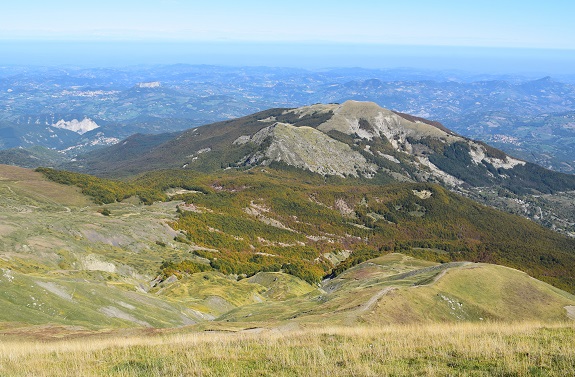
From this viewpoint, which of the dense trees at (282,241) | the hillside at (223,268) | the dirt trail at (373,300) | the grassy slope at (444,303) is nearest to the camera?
the dirt trail at (373,300)

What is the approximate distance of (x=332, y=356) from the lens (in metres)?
17.9

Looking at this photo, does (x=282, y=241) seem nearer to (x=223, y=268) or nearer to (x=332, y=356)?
(x=223, y=268)

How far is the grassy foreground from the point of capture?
51.0ft

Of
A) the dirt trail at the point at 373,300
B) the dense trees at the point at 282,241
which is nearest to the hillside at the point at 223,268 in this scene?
the dirt trail at the point at 373,300

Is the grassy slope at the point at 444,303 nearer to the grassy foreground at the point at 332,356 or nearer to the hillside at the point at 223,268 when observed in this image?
the hillside at the point at 223,268

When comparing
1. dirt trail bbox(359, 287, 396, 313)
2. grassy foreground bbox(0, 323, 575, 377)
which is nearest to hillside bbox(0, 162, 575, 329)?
dirt trail bbox(359, 287, 396, 313)

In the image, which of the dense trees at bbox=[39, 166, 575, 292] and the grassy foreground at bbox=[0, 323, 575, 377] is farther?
the dense trees at bbox=[39, 166, 575, 292]

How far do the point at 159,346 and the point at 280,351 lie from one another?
22.3ft

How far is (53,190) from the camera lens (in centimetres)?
13588

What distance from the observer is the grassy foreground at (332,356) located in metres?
15.5

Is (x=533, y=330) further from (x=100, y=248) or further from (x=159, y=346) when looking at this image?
(x=100, y=248)

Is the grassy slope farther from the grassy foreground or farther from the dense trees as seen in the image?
the dense trees

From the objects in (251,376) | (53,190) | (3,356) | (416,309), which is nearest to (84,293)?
(3,356)

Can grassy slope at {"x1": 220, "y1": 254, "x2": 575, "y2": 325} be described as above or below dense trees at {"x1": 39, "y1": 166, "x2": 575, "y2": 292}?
above
